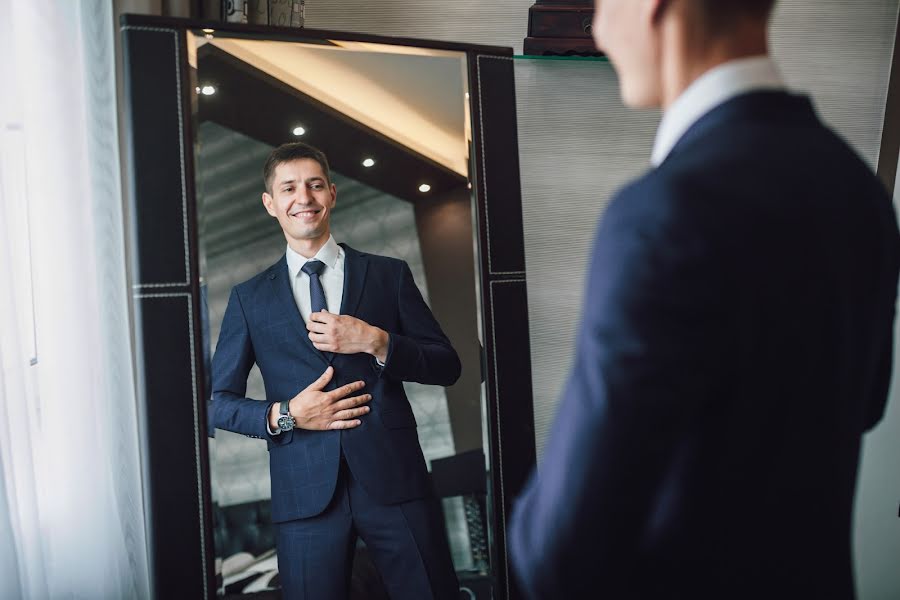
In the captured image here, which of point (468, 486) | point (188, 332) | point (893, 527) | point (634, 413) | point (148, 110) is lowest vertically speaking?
point (893, 527)

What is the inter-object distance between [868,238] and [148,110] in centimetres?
133

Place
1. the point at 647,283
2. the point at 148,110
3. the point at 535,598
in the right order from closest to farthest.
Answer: the point at 647,283 → the point at 535,598 → the point at 148,110

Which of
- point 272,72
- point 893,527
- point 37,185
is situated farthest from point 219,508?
point 893,527

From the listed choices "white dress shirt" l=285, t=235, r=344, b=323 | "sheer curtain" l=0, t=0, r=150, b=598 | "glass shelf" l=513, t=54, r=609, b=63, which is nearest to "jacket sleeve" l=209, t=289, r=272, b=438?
"white dress shirt" l=285, t=235, r=344, b=323

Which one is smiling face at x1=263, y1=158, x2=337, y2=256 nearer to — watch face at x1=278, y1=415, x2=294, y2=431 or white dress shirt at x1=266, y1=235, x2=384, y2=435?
white dress shirt at x1=266, y1=235, x2=384, y2=435

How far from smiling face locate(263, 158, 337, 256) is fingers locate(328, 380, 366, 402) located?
294mm

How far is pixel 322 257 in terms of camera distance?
170cm

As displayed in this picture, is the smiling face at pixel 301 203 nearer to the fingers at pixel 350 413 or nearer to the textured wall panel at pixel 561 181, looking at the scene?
the fingers at pixel 350 413

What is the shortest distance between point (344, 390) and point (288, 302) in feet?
0.72

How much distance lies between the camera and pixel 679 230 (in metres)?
0.65

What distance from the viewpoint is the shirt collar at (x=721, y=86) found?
77 centimetres

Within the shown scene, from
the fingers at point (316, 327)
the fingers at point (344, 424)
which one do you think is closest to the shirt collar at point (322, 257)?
the fingers at point (316, 327)

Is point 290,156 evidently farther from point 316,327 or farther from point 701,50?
point 701,50

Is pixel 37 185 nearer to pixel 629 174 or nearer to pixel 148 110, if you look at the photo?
pixel 148 110
